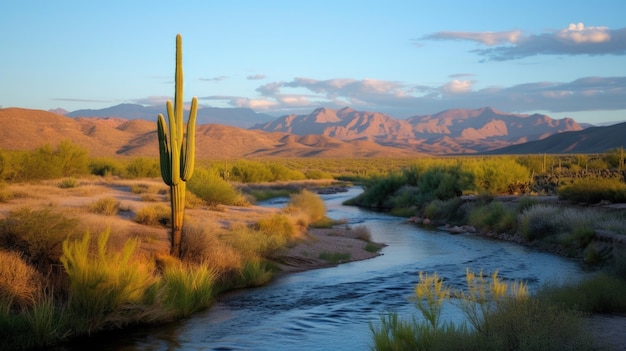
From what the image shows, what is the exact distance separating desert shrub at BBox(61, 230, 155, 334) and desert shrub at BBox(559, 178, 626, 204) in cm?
2131

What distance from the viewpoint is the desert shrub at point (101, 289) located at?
463 inches

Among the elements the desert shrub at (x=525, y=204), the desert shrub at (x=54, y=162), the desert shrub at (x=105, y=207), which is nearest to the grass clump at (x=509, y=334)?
the desert shrub at (x=105, y=207)

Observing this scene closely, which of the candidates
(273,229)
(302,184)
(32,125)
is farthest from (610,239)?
(32,125)

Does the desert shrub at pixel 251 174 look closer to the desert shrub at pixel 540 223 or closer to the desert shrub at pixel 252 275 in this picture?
the desert shrub at pixel 540 223

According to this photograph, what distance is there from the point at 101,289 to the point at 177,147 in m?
4.54

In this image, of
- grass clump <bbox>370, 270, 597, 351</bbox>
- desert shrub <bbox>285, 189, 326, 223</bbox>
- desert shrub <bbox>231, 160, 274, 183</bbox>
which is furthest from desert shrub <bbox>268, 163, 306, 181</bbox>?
grass clump <bbox>370, 270, 597, 351</bbox>

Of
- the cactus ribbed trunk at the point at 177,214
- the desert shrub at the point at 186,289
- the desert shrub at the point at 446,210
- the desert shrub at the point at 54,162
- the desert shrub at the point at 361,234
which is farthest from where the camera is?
the desert shrub at the point at 54,162

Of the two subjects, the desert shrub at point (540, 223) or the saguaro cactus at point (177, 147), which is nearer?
the saguaro cactus at point (177, 147)

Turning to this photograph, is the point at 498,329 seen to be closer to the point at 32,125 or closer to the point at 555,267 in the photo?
the point at 555,267

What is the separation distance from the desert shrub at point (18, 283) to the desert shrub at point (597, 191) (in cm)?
2289

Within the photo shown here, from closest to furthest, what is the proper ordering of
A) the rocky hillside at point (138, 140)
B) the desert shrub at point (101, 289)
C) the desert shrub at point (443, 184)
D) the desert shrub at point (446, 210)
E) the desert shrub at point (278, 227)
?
the desert shrub at point (101, 289) → the desert shrub at point (278, 227) → the desert shrub at point (446, 210) → the desert shrub at point (443, 184) → the rocky hillside at point (138, 140)

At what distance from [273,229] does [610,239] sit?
10.7m

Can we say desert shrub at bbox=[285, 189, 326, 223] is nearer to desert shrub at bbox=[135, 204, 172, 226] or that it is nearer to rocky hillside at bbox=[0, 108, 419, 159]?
desert shrub at bbox=[135, 204, 172, 226]

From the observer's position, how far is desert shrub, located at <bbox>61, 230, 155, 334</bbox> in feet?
38.5
